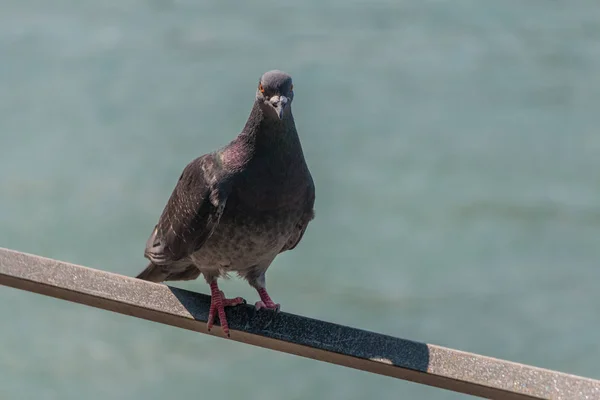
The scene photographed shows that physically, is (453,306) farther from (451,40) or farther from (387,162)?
(451,40)

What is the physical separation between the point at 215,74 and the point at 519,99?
355cm

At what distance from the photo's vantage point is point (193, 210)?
4.11 meters

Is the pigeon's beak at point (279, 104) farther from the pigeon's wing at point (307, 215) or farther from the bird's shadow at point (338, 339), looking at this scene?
the bird's shadow at point (338, 339)

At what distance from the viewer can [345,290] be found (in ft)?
27.3

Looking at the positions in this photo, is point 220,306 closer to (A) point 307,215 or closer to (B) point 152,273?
(A) point 307,215

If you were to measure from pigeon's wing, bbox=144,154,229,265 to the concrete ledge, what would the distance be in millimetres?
327

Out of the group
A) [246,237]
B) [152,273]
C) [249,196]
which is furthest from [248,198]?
[152,273]

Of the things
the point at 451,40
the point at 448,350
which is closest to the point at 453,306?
the point at 451,40

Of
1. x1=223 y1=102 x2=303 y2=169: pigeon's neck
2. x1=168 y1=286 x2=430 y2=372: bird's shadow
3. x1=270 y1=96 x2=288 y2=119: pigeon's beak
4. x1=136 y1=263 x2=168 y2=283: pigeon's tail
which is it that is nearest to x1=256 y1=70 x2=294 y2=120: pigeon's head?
x1=270 y1=96 x2=288 y2=119: pigeon's beak

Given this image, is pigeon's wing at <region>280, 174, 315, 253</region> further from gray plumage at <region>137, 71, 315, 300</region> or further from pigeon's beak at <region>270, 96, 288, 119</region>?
pigeon's beak at <region>270, 96, 288, 119</region>

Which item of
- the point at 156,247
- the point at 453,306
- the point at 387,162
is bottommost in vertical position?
the point at 453,306

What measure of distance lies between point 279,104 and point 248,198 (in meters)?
0.53

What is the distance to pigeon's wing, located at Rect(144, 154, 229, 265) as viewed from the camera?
405cm

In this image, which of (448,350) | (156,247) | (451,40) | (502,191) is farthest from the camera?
(451,40)
